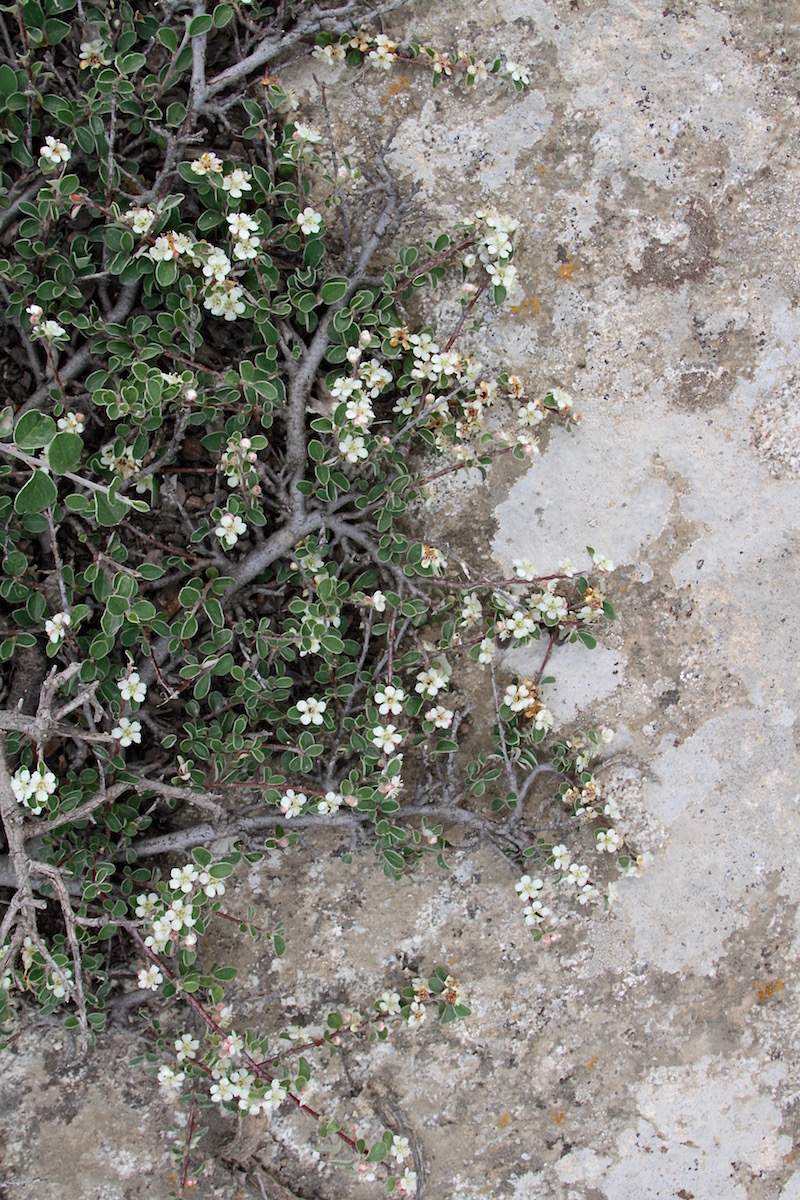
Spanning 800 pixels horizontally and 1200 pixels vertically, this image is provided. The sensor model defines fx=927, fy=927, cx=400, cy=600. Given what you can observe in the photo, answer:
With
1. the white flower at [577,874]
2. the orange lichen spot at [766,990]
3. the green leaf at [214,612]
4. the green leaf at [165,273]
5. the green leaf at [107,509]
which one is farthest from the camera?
the orange lichen spot at [766,990]

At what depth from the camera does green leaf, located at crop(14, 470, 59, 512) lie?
2.40 meters

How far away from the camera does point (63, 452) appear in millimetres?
2385

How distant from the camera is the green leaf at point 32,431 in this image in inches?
93.0

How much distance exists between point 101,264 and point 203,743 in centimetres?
157

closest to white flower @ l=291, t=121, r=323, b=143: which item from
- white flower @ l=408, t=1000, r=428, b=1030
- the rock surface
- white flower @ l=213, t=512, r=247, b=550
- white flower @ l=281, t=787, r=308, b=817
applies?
the rock surface

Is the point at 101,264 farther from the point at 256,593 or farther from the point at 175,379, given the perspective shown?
the point at 256,593

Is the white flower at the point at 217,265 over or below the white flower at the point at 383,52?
below

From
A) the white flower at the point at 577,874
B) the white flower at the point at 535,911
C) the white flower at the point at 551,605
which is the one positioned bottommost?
the white flower at the point at 535,911

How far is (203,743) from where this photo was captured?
2961 mm

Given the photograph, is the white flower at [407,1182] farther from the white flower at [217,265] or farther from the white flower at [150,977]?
the white flower at [217,265]

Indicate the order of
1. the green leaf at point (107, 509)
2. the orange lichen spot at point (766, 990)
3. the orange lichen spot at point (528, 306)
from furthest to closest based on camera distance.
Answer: the orange lichen spot at point (766, 990)
the orange lichen spot at point (528, 306)
the green leaf at point (107, 509)

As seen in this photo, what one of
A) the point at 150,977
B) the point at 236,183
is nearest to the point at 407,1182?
the point at 150,977

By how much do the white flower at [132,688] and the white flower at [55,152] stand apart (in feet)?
4.97

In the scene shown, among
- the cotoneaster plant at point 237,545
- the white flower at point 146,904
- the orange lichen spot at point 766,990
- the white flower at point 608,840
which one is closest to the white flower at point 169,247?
the cotoneaster plant at point 237,545
